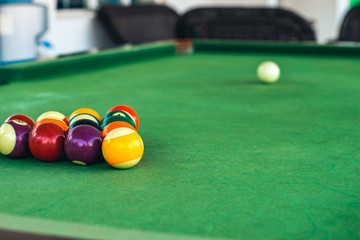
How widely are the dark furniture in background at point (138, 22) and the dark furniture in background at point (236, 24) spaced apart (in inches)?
42.4

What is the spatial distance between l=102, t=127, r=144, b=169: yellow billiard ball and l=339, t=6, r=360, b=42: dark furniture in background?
13.3 ft

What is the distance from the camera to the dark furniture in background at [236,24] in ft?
17.0

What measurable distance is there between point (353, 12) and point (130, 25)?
281cm

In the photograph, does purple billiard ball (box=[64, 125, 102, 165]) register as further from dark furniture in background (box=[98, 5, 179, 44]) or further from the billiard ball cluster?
dark furniture in background (box=[98, 5, 179, 44])

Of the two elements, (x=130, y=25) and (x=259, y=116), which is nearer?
(x=259, y=116)

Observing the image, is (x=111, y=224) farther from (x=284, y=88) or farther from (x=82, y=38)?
(x=82, y=38)

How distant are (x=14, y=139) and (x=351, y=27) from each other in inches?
165

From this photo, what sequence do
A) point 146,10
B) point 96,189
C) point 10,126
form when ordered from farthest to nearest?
point 146,10 < point 10,126 < point 96,189

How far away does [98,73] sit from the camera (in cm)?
340

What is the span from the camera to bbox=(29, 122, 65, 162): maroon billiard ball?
1.46 m

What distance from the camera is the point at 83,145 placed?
143 centimetres

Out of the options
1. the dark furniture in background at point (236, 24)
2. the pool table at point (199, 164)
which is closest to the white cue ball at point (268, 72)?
the pool table at point (199, 164)

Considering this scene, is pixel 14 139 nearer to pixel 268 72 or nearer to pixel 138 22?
pixel 268 72

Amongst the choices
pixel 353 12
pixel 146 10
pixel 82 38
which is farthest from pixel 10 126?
pixel 146 10
